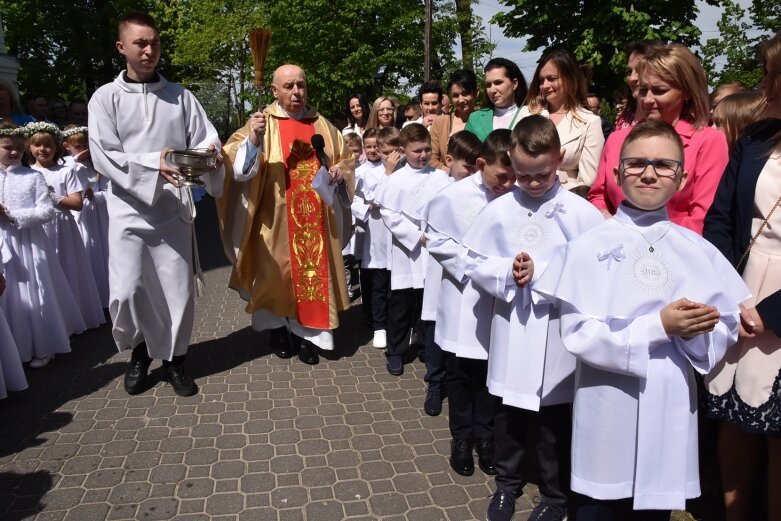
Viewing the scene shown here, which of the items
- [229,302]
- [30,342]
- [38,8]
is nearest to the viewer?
[30,342]

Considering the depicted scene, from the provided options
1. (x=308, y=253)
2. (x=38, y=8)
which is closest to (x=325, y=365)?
(x=308, y=253)

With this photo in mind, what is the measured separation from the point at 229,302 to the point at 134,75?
3.50 metres

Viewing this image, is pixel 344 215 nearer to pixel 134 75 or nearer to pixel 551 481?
pixel 134 75

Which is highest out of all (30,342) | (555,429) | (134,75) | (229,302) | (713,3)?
(713,3)

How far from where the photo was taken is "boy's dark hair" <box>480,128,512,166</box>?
330 cm

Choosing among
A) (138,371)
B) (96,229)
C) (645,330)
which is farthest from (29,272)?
(645,330)

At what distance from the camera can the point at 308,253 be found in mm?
5531

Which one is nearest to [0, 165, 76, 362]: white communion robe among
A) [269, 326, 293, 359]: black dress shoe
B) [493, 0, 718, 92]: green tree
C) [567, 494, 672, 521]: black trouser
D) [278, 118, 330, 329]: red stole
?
[269, 326, 293, 359]: black dress shoe

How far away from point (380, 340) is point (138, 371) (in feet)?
6.78

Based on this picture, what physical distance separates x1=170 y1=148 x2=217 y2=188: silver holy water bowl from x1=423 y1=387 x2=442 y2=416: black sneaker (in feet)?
7.16

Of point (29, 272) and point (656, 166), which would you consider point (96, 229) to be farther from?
point (656, 166)

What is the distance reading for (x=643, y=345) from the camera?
7.61 ft

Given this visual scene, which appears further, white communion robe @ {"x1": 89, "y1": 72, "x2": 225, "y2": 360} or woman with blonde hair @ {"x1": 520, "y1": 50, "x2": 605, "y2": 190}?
white communion robe @ {"x1": 89, "y1": 72, "x2": 225, "y2": 360}

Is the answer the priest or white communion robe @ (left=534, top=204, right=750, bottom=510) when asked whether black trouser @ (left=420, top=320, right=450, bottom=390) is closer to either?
the priest
